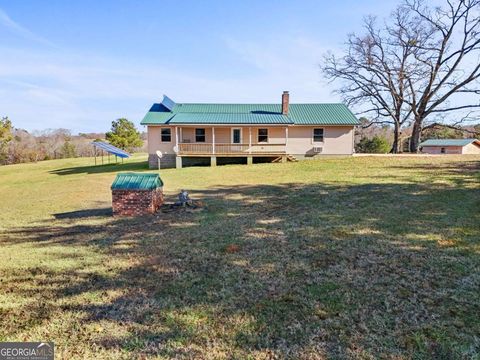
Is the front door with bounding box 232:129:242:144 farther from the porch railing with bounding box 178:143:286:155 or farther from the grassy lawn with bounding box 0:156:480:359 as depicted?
the grassy lawn with bounding box 0:156:480:359

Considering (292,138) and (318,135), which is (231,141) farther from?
(318,135)

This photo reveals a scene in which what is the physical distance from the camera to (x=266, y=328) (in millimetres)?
3236

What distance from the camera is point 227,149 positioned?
2184 centimetres

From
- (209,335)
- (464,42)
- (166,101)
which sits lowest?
(209,335)

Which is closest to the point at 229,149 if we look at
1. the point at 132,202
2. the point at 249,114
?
the point at 249,114

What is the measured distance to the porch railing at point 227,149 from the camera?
71.1 ft

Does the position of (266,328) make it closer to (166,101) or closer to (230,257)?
(230,257)

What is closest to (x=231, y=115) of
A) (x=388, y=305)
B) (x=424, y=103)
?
(x=424, y=103)

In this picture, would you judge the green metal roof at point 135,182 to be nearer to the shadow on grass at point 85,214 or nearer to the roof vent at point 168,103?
the shadow on grass at point 85,214

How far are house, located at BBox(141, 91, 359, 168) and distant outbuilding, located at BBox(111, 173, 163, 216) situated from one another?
41.4 feet

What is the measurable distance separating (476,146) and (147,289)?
61489 millimetres

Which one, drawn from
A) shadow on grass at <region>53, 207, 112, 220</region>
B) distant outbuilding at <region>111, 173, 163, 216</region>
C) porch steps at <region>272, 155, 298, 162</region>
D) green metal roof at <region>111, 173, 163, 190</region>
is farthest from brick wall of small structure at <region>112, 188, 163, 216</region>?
porch steps at <region>272, 155, 298, 162</region>

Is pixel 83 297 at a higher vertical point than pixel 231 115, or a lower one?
lower

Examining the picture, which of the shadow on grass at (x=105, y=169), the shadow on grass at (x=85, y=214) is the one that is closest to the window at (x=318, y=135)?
the shadow on grass at (x=105, y=169)
